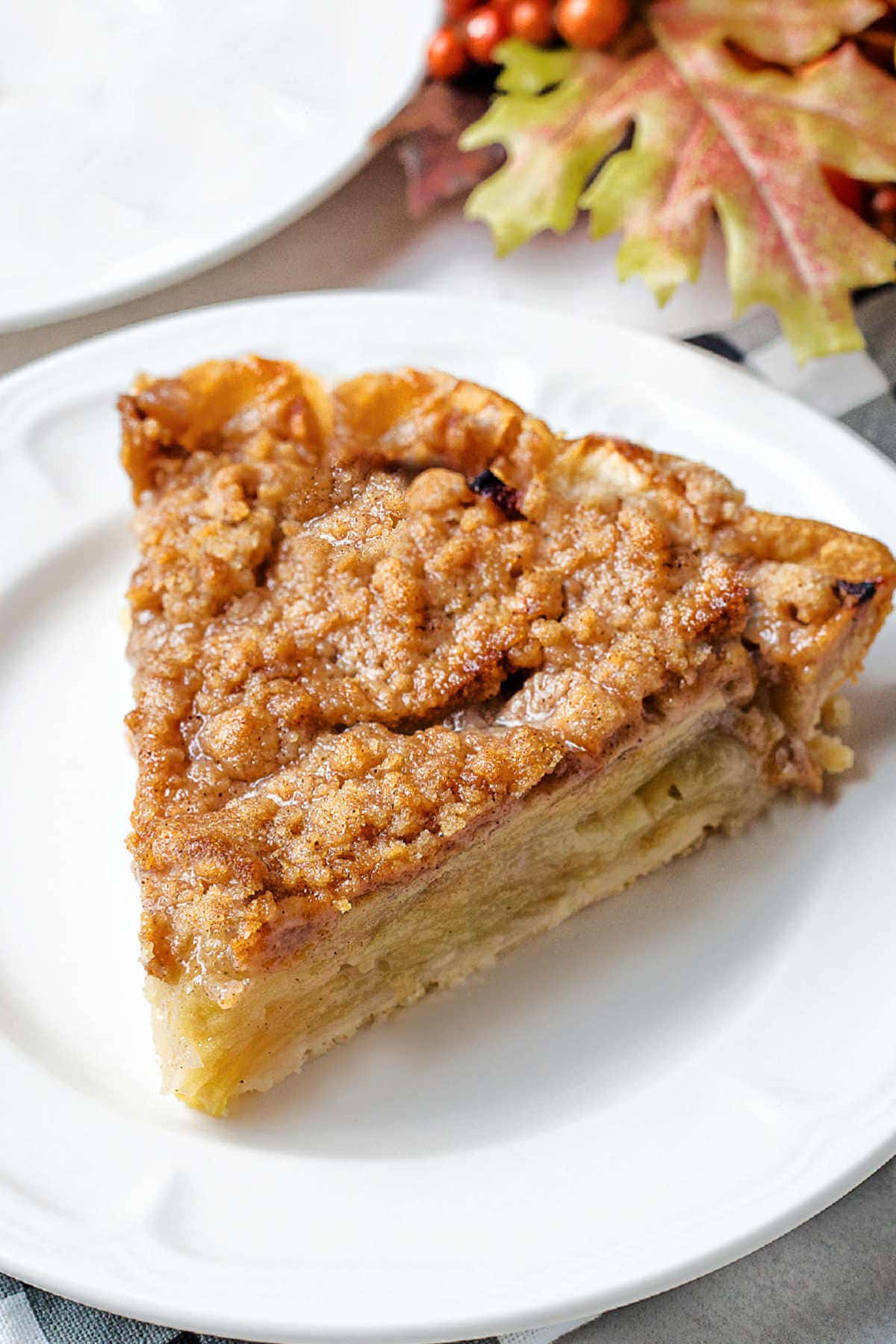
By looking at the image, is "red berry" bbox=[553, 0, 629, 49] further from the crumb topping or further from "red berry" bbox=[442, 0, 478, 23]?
the crumb topping

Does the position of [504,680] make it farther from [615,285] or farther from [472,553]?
[615,285]

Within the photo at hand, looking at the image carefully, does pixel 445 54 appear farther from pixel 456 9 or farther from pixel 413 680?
pixel 413 680

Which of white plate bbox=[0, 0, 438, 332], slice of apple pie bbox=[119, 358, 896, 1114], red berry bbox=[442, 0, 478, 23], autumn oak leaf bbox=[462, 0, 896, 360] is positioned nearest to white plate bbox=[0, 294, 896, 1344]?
slice of apple pie bbox=[119, 358, 896, 1114]

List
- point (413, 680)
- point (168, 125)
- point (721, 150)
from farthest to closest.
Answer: point (168, 125) < point (721, 150) < point (413, 680)

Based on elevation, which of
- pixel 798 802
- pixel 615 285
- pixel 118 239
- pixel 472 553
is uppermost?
pixel 118 239

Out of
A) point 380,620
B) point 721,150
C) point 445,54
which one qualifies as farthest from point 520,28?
point 380,620

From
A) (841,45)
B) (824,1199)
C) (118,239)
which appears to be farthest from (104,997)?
(841,45)

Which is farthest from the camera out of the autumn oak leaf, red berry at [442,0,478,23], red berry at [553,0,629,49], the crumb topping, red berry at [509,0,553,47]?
red berry at [442,0,478,23]

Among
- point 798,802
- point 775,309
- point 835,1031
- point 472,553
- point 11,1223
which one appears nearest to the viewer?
point 11,1223
